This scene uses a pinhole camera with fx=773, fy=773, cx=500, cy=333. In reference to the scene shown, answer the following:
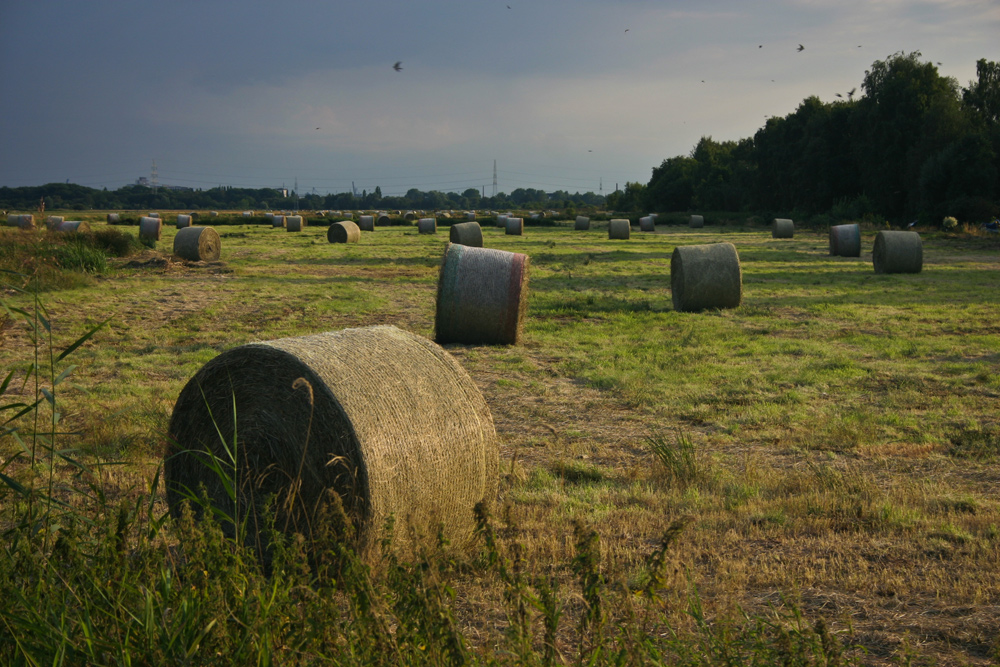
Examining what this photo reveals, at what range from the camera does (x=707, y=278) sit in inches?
588

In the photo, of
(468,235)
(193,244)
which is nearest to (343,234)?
(468,235)

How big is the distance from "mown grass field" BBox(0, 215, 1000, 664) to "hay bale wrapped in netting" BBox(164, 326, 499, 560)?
1.32 ft

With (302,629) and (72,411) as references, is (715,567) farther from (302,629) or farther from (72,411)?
(72,411)

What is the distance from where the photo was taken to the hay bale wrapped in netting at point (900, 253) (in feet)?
70.8

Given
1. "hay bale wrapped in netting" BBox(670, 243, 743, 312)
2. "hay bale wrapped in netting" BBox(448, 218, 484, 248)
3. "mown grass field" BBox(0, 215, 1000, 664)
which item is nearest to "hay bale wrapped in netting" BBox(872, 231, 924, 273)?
"mown grass field" BBox(0, 215, 1000, 664)

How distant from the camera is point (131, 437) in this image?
667 cm

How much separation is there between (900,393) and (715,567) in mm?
5390

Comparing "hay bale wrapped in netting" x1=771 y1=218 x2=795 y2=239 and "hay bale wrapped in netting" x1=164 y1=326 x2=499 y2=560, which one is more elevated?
"hay bale wrapped in netting" x1=771 y1=218 x2=795 y2=239

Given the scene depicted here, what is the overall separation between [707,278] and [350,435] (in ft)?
38.9

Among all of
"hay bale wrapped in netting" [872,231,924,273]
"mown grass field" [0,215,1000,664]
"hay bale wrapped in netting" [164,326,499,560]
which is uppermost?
"hay bale wrapped in netting" [872,231,924,273]

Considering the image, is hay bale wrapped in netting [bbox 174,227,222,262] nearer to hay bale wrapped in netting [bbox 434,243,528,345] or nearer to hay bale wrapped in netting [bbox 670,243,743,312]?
hay bale wrapped in netting [bbox 434,243,528,345]

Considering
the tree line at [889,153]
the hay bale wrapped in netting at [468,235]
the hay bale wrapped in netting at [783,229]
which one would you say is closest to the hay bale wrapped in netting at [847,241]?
the hay bale wrapped in netting at [783,229]

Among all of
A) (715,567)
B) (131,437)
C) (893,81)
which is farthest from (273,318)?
(893,81)

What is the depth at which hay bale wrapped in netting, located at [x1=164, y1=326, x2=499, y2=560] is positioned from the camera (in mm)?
4266
